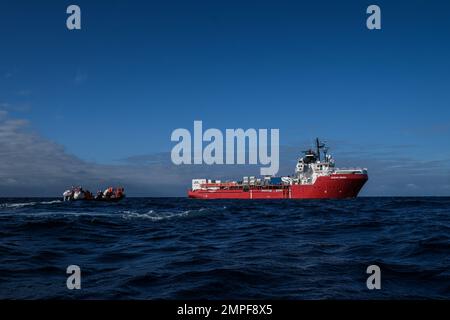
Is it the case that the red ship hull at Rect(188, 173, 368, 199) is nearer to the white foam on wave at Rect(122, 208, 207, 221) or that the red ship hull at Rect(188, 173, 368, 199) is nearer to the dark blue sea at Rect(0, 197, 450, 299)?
the white foam on wave at Rect(122, 208, 207, 221)

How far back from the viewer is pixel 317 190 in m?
86.6

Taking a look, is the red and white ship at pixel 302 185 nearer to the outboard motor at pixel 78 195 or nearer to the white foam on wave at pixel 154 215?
the outboard motor at pixel 78 195

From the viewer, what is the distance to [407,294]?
8.16 m

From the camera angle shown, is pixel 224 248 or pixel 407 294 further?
pixel 224 248

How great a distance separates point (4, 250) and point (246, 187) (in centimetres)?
8794

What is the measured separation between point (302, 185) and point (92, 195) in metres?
47.4

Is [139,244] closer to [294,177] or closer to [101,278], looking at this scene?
[101,278]

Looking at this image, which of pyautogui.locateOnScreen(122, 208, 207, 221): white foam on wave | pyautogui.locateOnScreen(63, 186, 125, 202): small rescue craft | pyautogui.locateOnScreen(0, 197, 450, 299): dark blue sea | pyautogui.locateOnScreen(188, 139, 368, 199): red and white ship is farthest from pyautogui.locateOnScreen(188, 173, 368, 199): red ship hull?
pyautogui.locateOnScreen(0, 197, 450, 299): dark blue sea

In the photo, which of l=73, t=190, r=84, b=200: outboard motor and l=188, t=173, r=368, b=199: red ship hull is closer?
l=73, t=190, r=84, b=200: outboard motor

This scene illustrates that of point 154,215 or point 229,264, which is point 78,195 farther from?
point 229,264

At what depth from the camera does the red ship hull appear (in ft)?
276

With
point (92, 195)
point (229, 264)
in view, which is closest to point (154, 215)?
point (229, 264)

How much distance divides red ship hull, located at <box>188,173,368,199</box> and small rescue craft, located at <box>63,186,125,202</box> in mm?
32985
